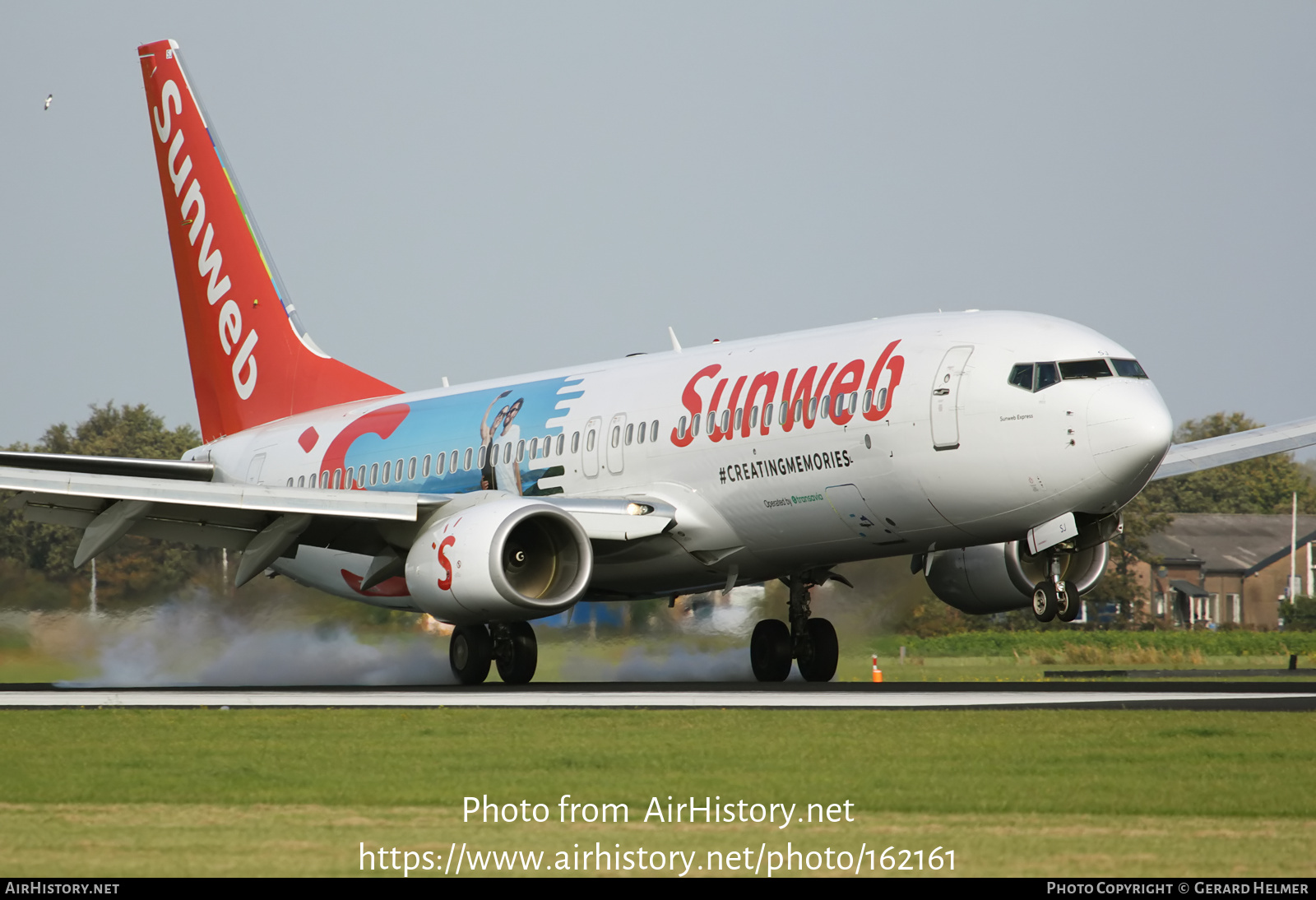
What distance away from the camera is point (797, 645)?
25.7 meters

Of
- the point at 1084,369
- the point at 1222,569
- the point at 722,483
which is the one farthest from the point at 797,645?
the point at 1222,569

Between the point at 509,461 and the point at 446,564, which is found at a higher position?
the point at 509,461

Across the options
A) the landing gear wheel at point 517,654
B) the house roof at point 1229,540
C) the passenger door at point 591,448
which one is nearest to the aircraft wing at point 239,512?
the passenger door at point 591,448

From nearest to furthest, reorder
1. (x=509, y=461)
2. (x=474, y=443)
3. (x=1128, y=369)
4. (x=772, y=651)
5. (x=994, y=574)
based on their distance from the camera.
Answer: (x=1128, y=369) < (x=994, y=574) < (x=772, y=651) < (x=509, y=461) < (x=474, y=443)

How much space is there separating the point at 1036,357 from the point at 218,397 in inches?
698

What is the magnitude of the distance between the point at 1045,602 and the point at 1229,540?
8520 cm

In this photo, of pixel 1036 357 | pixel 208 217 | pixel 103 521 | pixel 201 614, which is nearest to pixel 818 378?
pixel 1036 357

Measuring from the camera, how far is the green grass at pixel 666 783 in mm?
8953

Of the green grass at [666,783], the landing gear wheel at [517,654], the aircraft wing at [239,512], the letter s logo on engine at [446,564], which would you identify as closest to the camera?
the green grass at [666,783]

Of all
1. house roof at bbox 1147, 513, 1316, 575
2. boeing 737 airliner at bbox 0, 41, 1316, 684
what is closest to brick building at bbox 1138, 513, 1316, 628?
→ house roof at bbox 1147, 513, 1316, 575

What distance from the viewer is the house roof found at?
95.6 meters

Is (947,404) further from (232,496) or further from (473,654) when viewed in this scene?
(232,496)

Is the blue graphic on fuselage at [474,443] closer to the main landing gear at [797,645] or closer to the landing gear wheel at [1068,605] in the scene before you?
the main landing gear at [797,645]

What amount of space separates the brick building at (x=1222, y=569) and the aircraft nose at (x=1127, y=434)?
226ft
